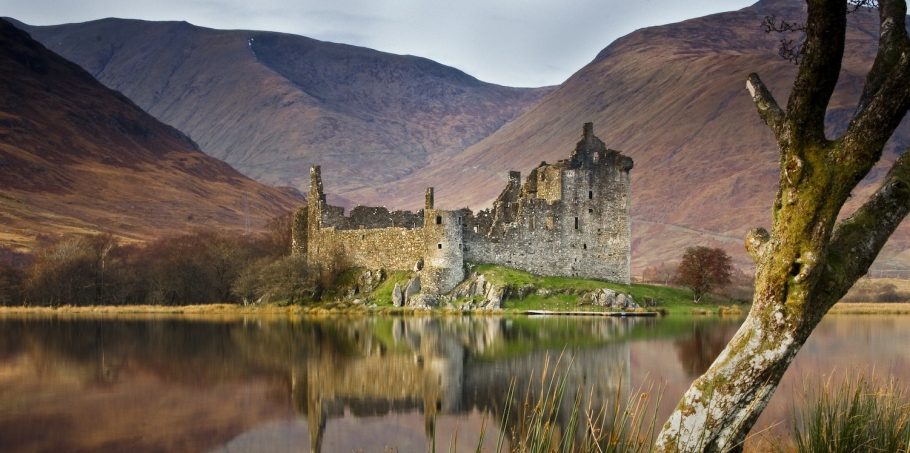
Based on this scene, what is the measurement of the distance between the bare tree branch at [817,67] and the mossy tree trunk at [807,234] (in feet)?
0.03

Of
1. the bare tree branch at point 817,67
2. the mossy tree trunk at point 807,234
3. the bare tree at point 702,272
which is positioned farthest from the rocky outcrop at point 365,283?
the bare tree branch at point 817,67

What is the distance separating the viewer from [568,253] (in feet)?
209

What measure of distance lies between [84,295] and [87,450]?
57.7 metres

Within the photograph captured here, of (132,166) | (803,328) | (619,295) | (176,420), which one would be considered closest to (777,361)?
Answer: (803,328)

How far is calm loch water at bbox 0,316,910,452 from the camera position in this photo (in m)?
18.6

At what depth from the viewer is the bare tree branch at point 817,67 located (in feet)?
32.2

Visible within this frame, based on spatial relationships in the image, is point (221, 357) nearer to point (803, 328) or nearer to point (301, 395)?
→ point (301, 395)

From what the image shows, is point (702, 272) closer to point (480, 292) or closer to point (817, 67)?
point (480, 292)

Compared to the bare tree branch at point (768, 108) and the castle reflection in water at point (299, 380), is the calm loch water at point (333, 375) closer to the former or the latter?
the castle reflection in water at point (299, 380)

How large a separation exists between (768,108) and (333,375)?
18.9 meters

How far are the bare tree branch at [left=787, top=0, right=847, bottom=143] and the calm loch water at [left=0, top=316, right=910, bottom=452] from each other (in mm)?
3595

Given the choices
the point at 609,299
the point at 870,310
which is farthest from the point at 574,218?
the point at 870,310

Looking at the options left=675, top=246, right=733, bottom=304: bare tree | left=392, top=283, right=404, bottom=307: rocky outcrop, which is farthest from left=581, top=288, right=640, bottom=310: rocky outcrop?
left=392, top=283, right=404, bottom=307: rocky outcrop

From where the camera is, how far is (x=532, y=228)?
62.6 metres
